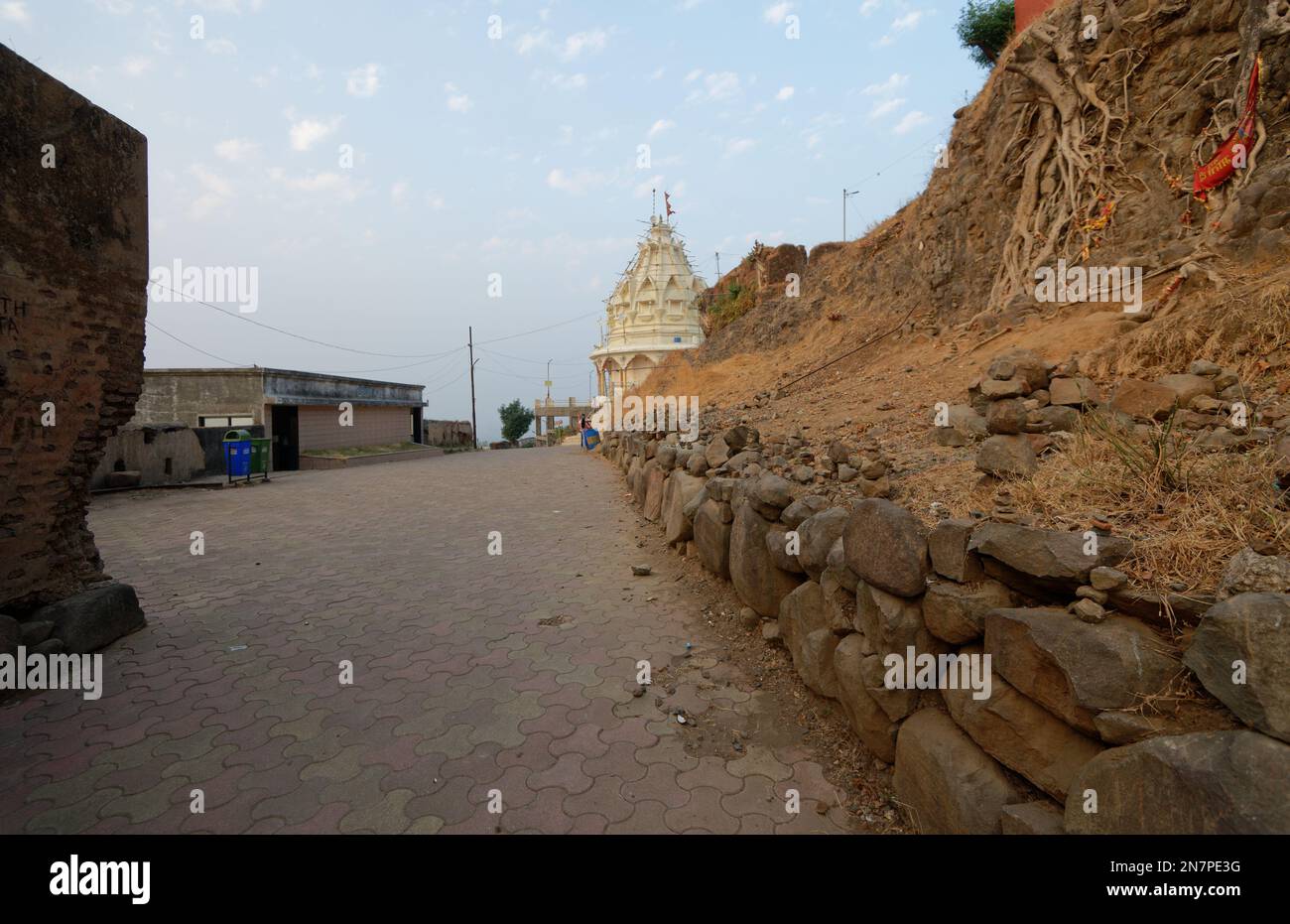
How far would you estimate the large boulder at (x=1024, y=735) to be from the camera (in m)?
1.80

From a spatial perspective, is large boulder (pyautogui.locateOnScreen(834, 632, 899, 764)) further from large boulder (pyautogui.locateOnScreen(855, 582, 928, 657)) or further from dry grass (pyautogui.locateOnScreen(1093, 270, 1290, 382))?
dry grass (pyautogui.locateOnScreen(1093, 270, 1290, 382))

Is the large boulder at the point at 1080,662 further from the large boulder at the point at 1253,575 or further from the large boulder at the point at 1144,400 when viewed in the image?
the large boulder at the point at 1144,400

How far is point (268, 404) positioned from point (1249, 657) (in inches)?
922

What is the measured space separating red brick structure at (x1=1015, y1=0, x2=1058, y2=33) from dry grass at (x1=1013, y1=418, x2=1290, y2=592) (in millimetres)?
10612

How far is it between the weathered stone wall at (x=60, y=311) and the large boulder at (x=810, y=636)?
5182 mm

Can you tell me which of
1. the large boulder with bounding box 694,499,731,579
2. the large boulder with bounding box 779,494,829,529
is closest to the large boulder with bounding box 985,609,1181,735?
the large boulder with bounding box 779,494,829,529

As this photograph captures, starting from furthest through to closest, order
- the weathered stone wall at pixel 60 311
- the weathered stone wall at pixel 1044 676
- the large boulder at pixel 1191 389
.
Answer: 1. the weathered stone wall at pixel 60 311
2. the large boulder at pixel 1191 389
3. the weathered stone wall at pixel 1044 676

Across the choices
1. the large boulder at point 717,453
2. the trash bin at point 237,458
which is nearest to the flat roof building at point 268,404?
the trash bin at point 237,458

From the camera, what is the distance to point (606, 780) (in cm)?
271

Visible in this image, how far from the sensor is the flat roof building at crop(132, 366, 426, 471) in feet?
63.3

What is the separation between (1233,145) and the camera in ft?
17.9
